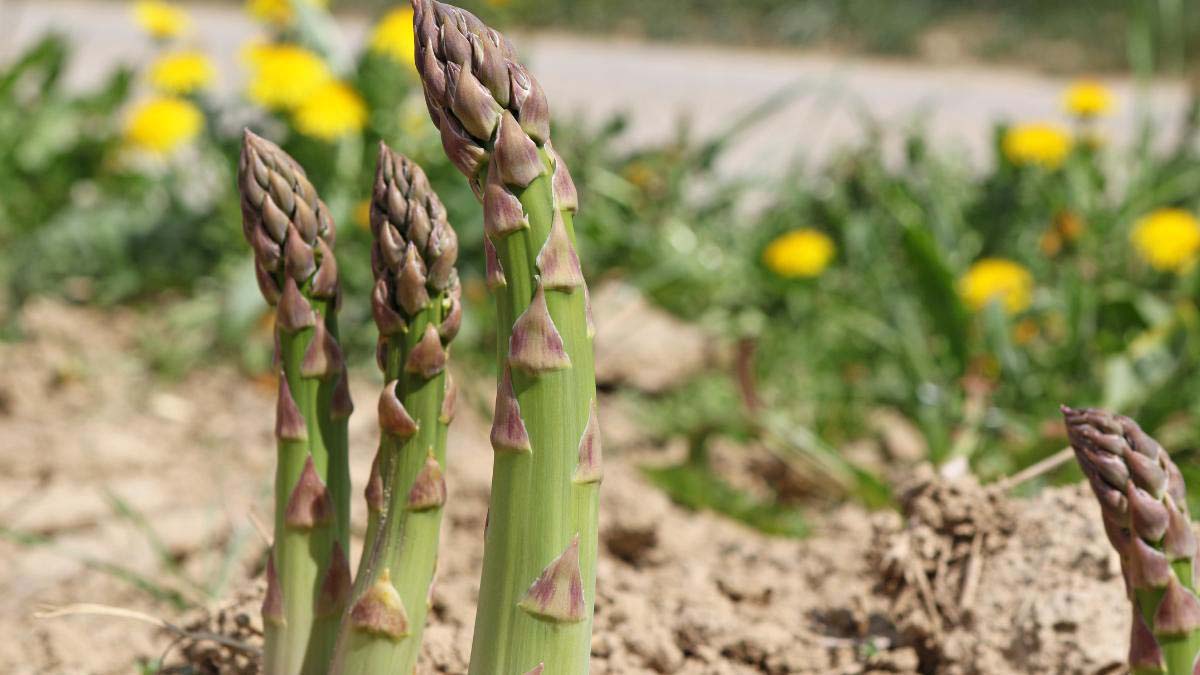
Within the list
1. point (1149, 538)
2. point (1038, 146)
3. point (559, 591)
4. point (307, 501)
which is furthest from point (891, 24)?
point (559, 591)

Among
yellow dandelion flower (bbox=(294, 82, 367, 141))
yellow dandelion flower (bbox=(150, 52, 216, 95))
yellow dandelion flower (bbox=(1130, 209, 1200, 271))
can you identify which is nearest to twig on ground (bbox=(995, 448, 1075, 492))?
yellow dandelion flower (bbox=(1130, 209, 1200, 271))

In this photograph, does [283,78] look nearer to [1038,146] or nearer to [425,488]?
[1038,146]

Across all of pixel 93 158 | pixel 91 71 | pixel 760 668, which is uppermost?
pixel 91 71

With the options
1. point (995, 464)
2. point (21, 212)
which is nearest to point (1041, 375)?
point (995, 464)

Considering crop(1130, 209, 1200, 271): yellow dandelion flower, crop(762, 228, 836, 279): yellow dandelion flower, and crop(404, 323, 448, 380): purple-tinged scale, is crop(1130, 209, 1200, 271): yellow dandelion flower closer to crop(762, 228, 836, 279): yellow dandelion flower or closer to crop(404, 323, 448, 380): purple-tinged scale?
crop(762, 228, 836, 279): yellow dandelion flower

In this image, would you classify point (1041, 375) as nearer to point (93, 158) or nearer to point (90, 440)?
point (90, 440)
